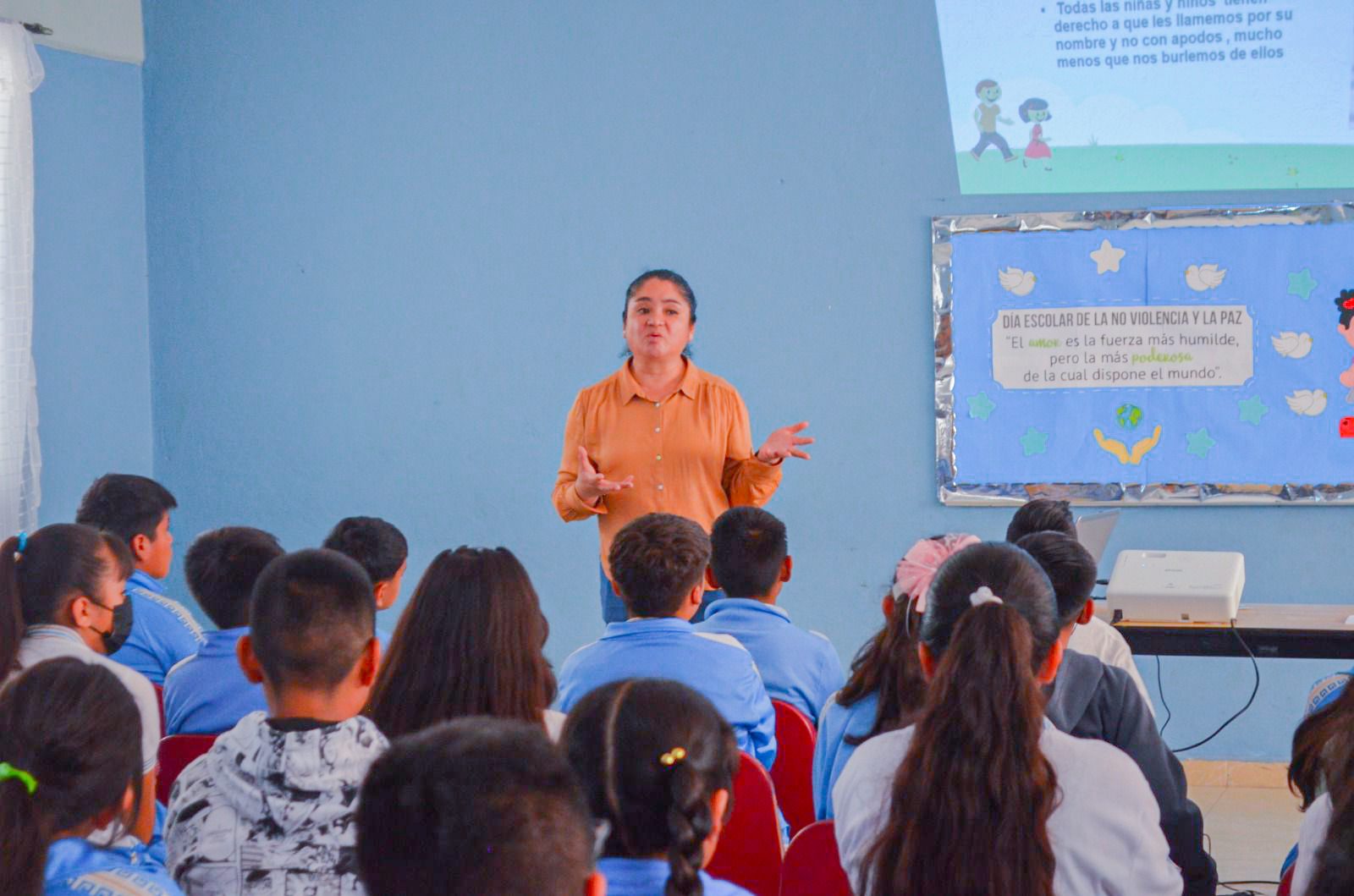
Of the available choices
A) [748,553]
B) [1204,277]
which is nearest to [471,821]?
[748,553]

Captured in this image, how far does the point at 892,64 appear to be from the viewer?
4.27 m

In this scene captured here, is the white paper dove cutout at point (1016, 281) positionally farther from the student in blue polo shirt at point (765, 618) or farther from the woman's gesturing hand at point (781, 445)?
the student in blue polo shirt at point (765, 618)

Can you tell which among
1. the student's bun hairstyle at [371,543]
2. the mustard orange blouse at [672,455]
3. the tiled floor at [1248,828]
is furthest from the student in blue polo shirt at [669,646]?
the tiled floor at [1248,828]

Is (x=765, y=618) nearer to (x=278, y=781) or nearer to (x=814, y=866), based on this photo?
(x=814, y=866)

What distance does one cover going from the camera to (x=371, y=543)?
9.84 ft

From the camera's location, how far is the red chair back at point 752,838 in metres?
1.79

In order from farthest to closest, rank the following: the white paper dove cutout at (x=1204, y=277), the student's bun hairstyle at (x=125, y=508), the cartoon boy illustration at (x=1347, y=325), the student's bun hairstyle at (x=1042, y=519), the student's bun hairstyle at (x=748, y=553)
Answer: the white paper dove cutout at (x=1204, y=277)
the cartoon boy illustration at (x=1347, y=325)
the student's bun hairstyle at (x=125, y=508)
the student's bun hairstyle at (x=1042, y=519)
the student's bun hairstyle at (x=748, y=553)

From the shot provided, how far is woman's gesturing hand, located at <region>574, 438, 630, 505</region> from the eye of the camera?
3203mm

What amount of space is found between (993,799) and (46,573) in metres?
1.68

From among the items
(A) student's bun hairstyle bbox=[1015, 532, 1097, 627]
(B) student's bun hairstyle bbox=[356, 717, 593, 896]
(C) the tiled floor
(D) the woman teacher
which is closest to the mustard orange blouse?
(D) the woman teacher

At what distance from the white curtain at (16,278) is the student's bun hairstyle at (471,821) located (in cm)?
369

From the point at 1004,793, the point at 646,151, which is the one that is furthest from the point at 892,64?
the point at 1004,793

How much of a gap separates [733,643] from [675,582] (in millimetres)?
218

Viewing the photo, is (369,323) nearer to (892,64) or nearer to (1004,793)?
(892,64)
